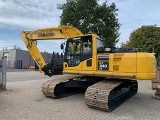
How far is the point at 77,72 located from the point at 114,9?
1548cm

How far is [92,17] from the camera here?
2241cm

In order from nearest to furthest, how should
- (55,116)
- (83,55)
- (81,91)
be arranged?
(55,116)
(83,55)
(81,91)

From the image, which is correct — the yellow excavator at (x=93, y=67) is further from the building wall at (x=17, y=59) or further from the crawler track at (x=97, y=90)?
the building wall at (x=17, y=59)

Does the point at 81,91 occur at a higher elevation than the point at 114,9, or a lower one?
lower

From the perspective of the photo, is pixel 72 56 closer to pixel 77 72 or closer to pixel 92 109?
pixel 77 72

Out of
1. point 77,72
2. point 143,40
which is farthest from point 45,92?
point 143,40

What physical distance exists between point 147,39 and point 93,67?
37657mm

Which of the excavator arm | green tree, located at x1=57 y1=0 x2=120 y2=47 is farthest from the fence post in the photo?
green tree, located at x1=57 y1=0 x2=120 y2=47

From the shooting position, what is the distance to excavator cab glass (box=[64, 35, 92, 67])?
9562mm

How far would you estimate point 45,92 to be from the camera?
9.96 meters

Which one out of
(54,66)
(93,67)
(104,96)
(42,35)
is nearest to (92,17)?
(42,35)

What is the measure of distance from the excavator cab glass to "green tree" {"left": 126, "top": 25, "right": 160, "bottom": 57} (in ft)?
110

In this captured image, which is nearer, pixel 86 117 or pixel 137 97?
pixel 86 117

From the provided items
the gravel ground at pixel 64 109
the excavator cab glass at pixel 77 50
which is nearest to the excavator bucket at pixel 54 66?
the excavator cab glass at pixel 77 50
